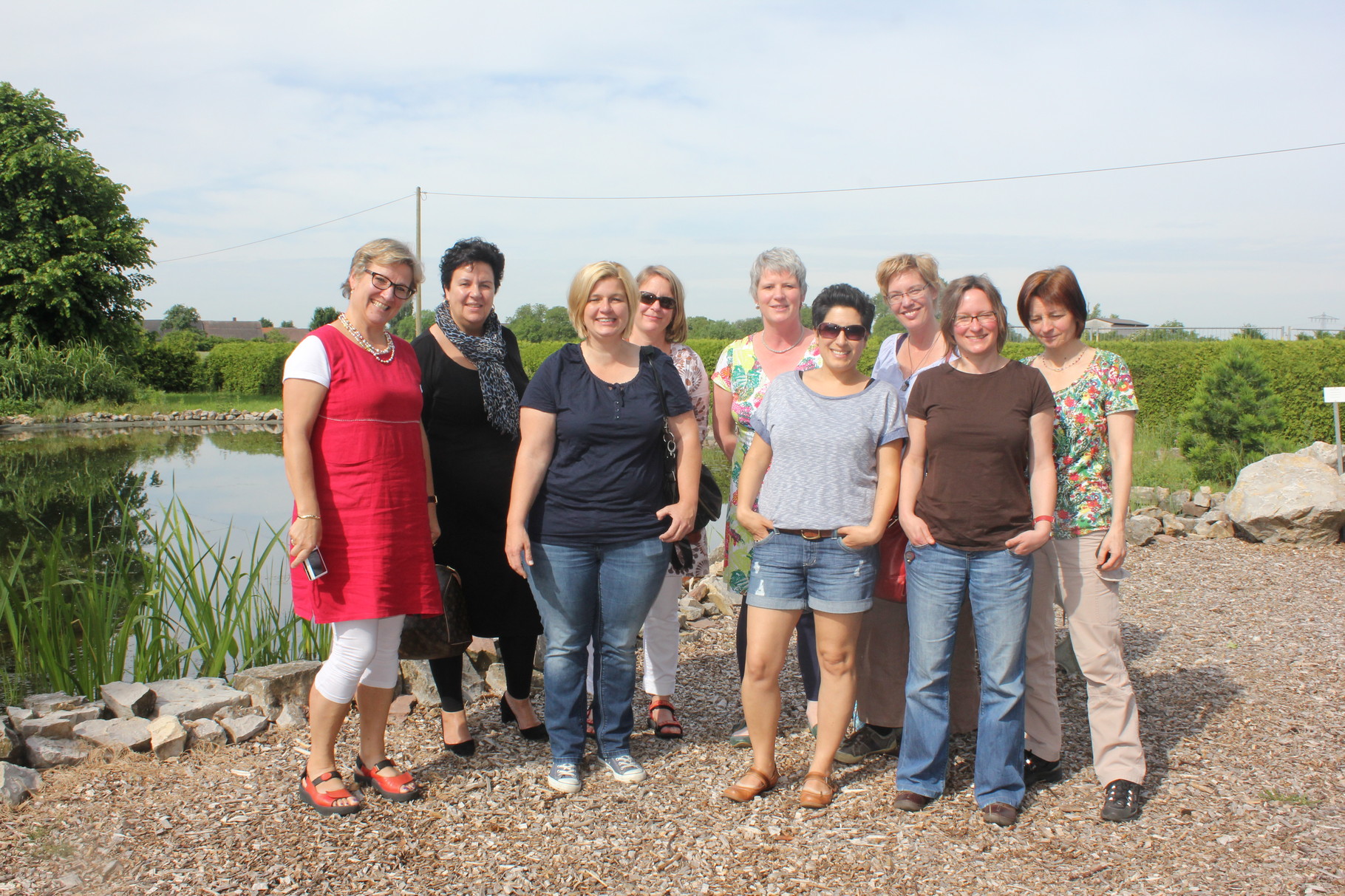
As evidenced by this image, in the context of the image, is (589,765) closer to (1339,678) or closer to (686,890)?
(686,890)

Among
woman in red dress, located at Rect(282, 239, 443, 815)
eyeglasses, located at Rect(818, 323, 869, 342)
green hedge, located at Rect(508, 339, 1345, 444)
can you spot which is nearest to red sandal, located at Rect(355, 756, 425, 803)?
woman in red dress, located at Rect(282, 239, 443, 815)

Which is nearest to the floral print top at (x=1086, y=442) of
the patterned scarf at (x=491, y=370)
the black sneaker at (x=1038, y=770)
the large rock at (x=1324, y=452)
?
the black sneaker at (x=1038, y=770)

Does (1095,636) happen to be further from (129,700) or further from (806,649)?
(129,700)

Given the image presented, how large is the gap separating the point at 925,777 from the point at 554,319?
39038mm

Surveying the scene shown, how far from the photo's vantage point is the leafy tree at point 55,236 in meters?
28.4

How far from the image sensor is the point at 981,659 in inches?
122

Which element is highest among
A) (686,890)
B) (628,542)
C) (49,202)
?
(49,202)

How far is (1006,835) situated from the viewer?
9.83 ft

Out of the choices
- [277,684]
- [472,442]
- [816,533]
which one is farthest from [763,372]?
[277,684]

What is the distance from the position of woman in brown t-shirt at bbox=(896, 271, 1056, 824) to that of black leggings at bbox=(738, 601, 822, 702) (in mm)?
593

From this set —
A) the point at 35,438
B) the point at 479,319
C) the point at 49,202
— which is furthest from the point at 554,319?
the point at 479,319

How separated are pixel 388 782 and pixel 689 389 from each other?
75.3 inches

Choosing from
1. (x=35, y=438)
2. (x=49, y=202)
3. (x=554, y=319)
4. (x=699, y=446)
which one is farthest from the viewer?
(x=554, y=319)

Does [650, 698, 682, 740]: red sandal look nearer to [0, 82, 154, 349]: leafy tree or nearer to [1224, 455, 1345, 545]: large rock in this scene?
[1224, 455, 1345, 545]: large rock
